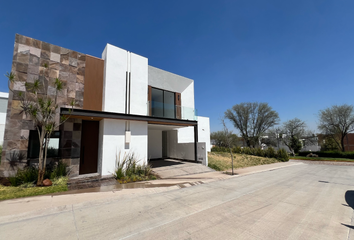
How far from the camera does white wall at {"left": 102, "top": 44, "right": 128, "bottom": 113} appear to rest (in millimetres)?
10281

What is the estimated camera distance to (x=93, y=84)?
10.2 meters

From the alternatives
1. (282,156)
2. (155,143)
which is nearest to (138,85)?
(155,143)

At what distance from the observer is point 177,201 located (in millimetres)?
5531

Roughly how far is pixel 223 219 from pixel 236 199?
6.17 ft

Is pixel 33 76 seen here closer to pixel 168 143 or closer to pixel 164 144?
pixel 168 143

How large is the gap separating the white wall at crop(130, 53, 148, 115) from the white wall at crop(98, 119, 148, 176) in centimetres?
127

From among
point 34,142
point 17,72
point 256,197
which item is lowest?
point 256,197

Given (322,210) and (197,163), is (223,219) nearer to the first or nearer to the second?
(322,210)

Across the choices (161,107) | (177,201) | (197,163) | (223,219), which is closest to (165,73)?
(161,107)

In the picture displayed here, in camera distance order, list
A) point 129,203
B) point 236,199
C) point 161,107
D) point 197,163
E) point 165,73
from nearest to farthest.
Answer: point 129,203 → point 236,199 → point 161,107 → point 197,163 → point 165,73

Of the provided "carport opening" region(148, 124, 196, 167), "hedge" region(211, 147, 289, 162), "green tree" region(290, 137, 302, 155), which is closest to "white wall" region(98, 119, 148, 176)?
"carport opening" region(148, 124, 196, 167)

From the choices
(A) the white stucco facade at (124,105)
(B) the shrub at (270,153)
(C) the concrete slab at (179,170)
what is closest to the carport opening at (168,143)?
(A) the white stucco facade at (124,105)

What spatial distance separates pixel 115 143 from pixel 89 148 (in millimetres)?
1645

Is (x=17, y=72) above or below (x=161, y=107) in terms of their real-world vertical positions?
above
